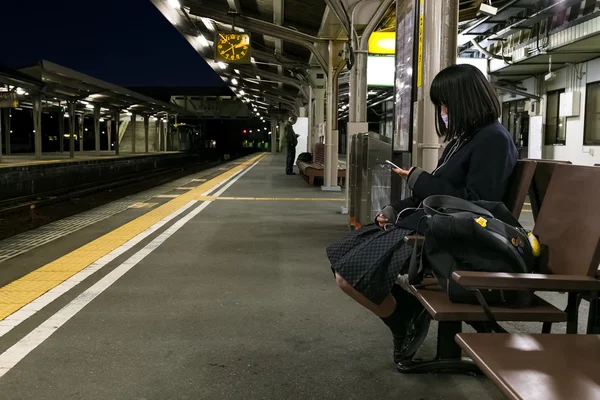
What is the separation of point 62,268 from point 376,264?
386 cm

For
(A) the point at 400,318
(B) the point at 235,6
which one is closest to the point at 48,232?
(A) the point at 400,318

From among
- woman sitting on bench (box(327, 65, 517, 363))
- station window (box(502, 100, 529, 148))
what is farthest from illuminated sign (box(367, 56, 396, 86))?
station window (box(502, 100, 529, 148))

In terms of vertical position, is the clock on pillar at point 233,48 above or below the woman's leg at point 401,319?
above

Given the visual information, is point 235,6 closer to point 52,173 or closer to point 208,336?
point 52,173

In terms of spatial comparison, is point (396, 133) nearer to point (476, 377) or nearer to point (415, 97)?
point (415, 97)

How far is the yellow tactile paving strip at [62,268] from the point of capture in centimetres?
452

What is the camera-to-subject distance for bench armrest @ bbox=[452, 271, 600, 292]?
2197 mm

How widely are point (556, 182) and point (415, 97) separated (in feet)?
6.66

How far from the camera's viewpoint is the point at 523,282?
88.4 inches

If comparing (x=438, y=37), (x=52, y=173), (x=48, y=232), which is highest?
(x=438, y=37)

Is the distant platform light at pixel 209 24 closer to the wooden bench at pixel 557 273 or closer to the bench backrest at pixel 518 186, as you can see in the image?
the bench backrest at pixel 518 186

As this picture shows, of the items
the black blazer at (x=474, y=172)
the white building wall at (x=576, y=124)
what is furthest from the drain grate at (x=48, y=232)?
the white building wall at (x=576, y=124)

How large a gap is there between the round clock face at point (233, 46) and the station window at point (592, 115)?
8662 millimetres

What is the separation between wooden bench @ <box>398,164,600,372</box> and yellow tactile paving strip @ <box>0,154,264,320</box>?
306cm
